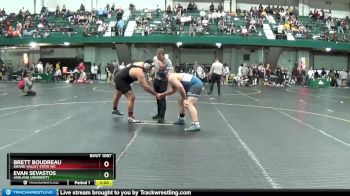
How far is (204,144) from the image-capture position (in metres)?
8.26

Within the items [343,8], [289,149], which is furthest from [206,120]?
[343,8]

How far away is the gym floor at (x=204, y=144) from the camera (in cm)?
578

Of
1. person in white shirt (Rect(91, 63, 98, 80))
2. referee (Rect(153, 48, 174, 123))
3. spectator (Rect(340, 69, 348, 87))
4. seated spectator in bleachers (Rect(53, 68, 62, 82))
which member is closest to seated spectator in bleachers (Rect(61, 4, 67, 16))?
person in white shirt (Rect(91, 63, 98, 80))

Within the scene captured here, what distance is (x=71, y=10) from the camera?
45.7 metres

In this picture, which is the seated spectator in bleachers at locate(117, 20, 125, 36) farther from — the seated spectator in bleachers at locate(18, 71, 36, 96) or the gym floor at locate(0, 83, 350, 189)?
the gym floor at locate(0, 83, 350, 189)

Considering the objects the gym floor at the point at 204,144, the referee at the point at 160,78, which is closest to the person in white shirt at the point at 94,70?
the gym floor at the point at 204,144
